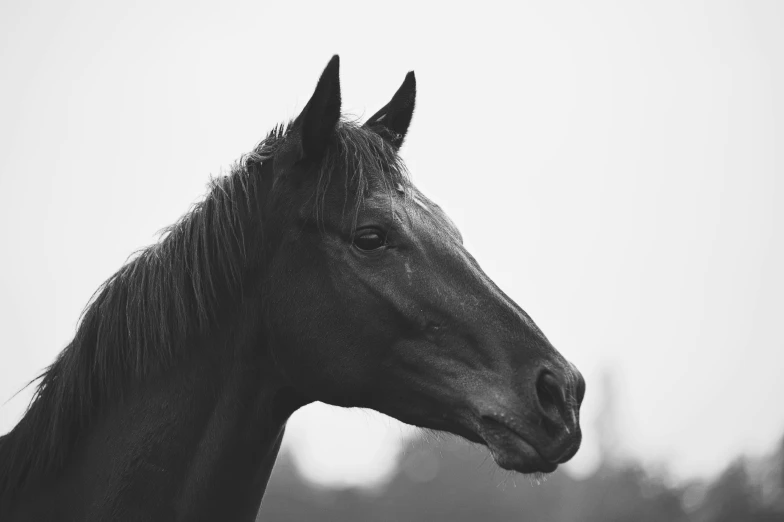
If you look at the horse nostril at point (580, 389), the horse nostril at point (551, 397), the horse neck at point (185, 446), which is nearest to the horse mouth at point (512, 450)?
the horse nostril at point (551, 397)

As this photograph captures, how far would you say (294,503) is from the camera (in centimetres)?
5447

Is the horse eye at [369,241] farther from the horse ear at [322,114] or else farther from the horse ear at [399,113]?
the horse ear at [399,113]

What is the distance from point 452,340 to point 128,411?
1791mm

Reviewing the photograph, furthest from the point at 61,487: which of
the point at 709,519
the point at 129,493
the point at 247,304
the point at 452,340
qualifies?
the point at 709,519

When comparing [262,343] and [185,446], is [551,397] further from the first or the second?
[185,446]

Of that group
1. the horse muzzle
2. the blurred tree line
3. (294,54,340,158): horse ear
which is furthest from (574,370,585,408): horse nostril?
the blurred tree line

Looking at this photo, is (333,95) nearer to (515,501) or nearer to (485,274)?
(485,274)

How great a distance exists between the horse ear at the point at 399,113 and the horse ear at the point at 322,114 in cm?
64

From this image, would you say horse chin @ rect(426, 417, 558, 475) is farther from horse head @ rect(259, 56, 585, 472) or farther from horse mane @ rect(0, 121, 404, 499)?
horse mane @ rect(0, 121, 404, 499)

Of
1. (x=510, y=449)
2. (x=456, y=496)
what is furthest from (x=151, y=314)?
(x=456, y=496)

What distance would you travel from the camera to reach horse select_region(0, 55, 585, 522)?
343 centimetres

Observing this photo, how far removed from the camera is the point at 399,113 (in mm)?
4703

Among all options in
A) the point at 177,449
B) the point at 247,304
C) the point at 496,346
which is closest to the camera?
the point at 496,346

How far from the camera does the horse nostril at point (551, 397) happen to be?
3.01 metres
